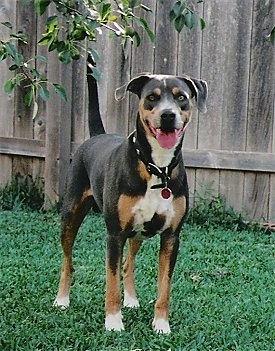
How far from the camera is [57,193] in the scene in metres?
7.46

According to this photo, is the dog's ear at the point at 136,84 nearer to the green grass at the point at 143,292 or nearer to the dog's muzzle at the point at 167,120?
the dog's muzzle at the point at 167,120

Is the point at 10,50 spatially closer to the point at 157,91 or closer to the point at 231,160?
the point at 157,91

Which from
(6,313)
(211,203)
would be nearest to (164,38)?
(211,203)

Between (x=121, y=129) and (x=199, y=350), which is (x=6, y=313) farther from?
(x=121, y=129)

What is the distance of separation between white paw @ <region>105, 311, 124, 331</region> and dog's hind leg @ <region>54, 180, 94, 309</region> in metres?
0.56

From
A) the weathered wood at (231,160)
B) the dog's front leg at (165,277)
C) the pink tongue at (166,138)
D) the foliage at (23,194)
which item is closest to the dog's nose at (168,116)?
the pink tongue at (166,138)

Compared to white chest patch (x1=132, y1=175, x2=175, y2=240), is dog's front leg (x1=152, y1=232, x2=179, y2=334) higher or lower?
lower

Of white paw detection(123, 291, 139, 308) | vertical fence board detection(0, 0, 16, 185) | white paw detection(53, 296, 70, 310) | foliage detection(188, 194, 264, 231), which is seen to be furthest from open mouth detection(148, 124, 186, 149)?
vertical fence board detection(0, 0, 16, 185)

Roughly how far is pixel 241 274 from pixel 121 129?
7.63 ft

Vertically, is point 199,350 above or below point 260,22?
below

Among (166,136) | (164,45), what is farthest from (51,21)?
(164,45)

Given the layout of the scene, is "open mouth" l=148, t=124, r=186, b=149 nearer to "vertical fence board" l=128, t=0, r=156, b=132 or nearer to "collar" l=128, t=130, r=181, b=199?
"collar" l=128, t=130, r=181, b=199

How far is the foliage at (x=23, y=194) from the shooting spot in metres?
7.71

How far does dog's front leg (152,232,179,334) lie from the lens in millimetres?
4258
